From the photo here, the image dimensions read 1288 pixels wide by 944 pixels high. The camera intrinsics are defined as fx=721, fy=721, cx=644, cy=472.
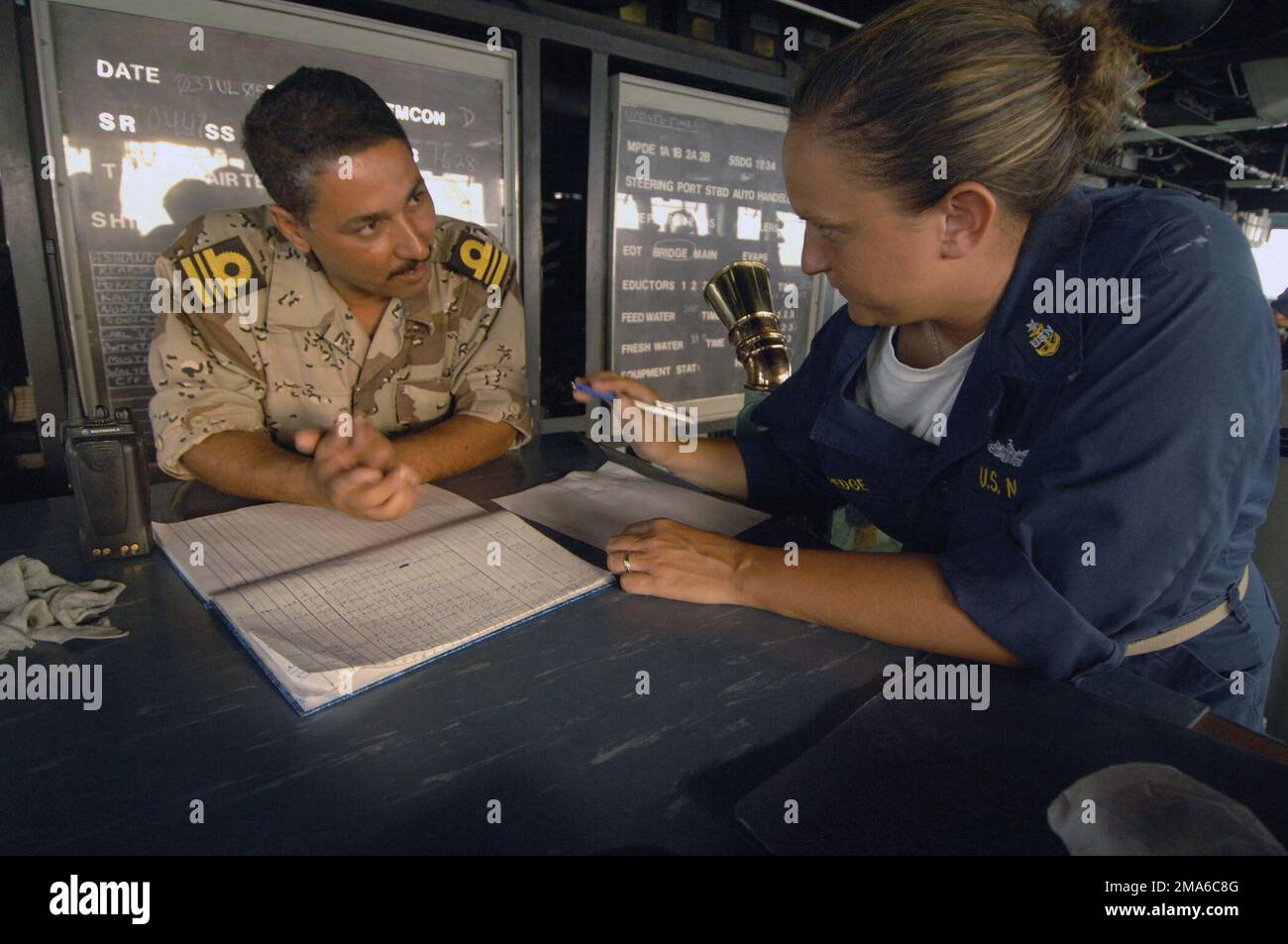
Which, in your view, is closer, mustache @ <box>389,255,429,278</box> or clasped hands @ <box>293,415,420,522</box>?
clasped hands @ <box>293,415,420,522</box>

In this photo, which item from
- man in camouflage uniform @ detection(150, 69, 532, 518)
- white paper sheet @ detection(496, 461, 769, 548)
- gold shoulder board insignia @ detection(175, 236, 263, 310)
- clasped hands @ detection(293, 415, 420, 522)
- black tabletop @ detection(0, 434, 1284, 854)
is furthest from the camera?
gold shoulder board insignia @ detection(175, 236, 263, 310)

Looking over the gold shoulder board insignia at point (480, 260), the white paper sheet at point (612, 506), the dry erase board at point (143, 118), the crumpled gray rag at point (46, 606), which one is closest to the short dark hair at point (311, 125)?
the gold shoulder board insignia at point (480, 260)

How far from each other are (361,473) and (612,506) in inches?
16.4

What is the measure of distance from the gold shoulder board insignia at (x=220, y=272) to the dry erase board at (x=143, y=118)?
437 mm

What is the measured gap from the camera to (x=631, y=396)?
140 centimetres

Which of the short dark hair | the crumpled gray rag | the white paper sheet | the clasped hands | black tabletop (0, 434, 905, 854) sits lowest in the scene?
black tabletop (0, 434, 905, 854)

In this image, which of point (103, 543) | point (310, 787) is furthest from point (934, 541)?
point (103, 543)

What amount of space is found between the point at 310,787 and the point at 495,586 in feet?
1.21

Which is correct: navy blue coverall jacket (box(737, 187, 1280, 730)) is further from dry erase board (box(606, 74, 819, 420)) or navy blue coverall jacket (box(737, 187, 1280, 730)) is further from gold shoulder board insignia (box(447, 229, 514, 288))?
dry erase board (box(606, 74, 819, 420))

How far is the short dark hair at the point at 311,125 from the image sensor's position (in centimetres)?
135

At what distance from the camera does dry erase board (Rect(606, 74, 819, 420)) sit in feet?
8.31

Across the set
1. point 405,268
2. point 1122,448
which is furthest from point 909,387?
point 405,268

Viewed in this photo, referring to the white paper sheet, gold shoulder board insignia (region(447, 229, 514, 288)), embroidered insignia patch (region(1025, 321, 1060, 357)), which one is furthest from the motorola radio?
embroidered insignia patch (region(1025, 321, 1060, 357))

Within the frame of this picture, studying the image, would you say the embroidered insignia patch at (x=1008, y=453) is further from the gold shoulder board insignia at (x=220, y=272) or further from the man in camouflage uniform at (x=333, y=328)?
the gold shoulder board insignia at (x=220, y=272)
